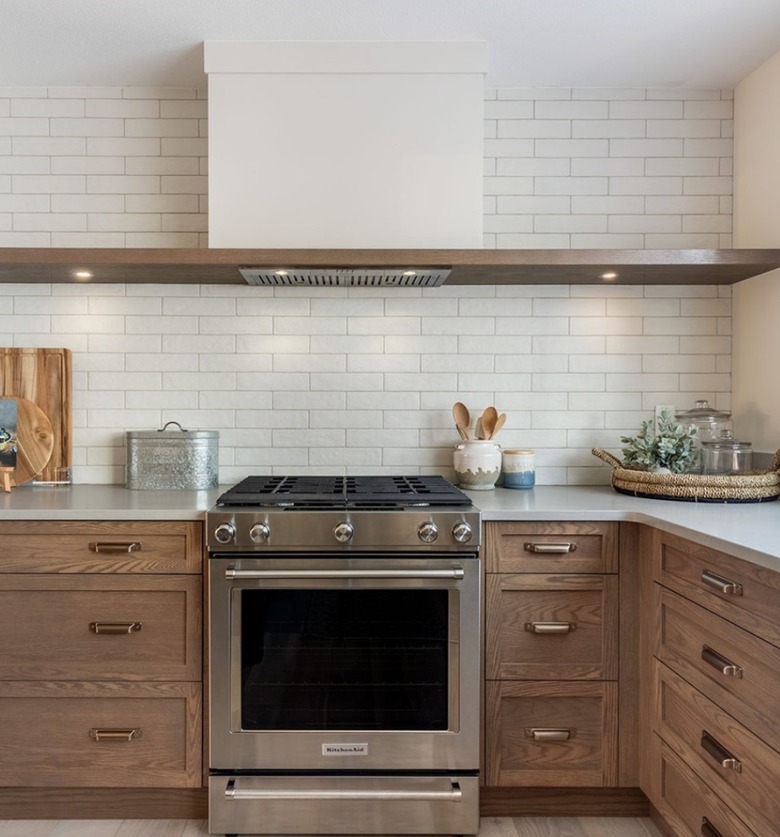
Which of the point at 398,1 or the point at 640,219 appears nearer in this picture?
the point at 398,1

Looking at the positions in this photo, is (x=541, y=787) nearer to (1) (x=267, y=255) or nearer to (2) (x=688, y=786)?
(2) (x=688, y=786)

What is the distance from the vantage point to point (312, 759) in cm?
206

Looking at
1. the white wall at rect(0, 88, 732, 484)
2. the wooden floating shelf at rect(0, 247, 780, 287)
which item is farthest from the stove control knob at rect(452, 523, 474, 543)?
the wooden floating shelf at rect(0, 247, 780, 287)

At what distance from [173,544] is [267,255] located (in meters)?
0.98

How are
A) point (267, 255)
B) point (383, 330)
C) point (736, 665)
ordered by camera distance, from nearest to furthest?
point (736, 665) < point (267, 255) < point (383, 330)

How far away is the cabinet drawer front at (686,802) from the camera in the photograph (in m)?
1.64

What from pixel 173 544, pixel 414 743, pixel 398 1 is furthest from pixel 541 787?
pixel 398 1

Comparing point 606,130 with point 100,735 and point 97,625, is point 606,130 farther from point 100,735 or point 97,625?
point 100,735

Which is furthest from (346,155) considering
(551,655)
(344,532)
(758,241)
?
(551,655)

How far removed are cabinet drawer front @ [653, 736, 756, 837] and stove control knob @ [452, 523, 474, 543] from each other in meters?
0.79

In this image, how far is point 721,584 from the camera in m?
1.64

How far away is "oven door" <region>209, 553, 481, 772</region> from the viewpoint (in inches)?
80.9

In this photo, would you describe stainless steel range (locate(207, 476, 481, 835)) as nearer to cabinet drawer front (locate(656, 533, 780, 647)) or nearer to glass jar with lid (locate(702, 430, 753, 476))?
cabinet drawer front (locate(656, 533, 780, 647))

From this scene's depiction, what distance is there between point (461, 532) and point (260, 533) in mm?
580
